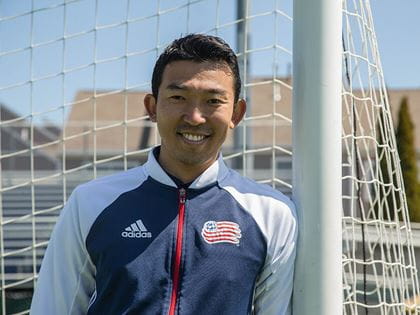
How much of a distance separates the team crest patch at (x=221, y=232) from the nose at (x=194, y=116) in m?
0.19

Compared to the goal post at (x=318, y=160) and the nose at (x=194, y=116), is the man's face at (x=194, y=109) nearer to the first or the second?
the nose at (x=194, y=116)

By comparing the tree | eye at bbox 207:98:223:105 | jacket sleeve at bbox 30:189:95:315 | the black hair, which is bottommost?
jacket sleeve at bbox 30:189:95:315

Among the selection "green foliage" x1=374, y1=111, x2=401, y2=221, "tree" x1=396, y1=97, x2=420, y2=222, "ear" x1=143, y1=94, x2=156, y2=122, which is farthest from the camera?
"tree" x1=396, y1=97, x2=420, y2=222

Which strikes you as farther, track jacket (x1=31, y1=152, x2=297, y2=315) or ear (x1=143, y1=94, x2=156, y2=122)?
ear (x1=143, y1=94, x2=156, y2=122)

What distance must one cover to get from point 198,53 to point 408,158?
9.61 meters

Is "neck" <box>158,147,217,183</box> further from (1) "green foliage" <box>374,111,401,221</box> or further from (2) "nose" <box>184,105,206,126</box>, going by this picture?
(1) "green foliage" <box>374,111,401,221</box>

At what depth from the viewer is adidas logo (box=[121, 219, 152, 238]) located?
55.7 inches

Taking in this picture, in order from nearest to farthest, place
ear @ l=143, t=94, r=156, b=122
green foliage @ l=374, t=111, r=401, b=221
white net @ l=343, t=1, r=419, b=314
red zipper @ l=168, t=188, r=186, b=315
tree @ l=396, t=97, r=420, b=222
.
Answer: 1. red zipper @ l=168, t=188, r=186, b=315
2. ear @ l=143, t=94, r=156, b=122
3. white net @ l=343, t=1, r=419, b=314
4. green foliage @ l=374, t=111, r=401, b=221
5. tree @ l=396, t=97, r=420, b=222

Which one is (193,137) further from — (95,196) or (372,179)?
(372,179)

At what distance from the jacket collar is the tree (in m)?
8.66

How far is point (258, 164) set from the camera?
1460 cm

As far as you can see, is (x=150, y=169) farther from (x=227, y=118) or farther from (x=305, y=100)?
(x=305, y=100)

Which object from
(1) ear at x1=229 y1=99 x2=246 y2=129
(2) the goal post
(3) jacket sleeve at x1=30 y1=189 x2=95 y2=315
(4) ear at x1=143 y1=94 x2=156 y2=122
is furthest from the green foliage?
(3) jacket sleeve at x1=30 y1=189 x2=95 y2=315

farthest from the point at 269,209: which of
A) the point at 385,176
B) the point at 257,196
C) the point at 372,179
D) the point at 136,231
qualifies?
the point at 385,176
